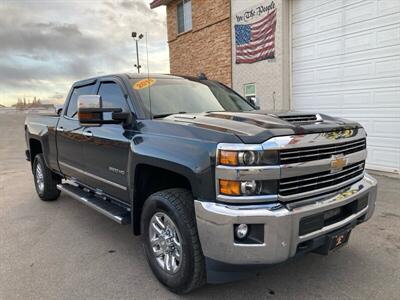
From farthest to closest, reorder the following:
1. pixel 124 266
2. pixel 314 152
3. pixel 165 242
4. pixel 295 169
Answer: pixel 124 266
pixel 165 242
pixel 314 152
pixel 295 169

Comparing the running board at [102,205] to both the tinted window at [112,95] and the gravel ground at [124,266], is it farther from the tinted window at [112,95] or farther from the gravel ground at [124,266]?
the tinted window at [112,95]

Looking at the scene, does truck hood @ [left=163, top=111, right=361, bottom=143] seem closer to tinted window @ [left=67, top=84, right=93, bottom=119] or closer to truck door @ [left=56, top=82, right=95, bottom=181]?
truck door @ [left=56, top=82, right=95, bottom=181]

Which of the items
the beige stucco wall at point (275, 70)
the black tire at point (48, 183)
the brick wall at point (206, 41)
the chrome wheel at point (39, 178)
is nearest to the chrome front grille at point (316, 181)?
the black tire at point (48, 183)

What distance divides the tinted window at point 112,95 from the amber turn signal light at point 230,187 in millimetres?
1728

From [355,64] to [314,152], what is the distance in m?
6.01

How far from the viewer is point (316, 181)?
2.75 m

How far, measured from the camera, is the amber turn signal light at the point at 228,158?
2473mm

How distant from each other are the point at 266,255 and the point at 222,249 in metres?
0.30

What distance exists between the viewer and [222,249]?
8.20 ft

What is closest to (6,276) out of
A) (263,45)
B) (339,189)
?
(339,189)

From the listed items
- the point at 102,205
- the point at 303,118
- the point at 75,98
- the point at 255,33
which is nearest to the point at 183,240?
the point at 303,118

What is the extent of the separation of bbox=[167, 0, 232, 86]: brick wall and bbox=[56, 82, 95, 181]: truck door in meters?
7.31

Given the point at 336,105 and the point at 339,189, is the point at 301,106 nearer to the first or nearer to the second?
the point at 336,105

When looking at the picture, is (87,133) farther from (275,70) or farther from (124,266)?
(275,70)
